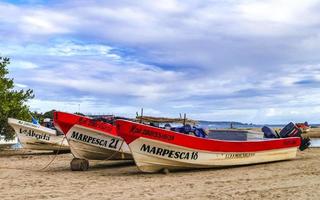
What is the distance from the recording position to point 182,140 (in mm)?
12375

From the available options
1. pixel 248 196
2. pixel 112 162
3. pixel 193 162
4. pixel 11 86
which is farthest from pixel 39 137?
pixel 248 196

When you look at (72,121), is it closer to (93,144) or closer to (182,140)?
(93,144)

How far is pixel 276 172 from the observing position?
12.6m

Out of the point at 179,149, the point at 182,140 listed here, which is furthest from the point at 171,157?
the point at 182,140

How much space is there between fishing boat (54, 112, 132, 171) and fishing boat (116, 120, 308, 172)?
2.23 meters

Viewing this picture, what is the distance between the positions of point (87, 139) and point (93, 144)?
261 millimetres

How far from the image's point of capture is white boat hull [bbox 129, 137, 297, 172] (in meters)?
12.1

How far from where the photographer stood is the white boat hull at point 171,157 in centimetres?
1205

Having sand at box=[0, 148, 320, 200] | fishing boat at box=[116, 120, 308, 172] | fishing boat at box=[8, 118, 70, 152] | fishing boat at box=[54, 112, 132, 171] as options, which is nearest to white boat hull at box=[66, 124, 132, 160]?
fishing boat at box=[54, 112, 132, 171]

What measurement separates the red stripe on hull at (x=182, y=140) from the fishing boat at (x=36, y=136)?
26.6 ft

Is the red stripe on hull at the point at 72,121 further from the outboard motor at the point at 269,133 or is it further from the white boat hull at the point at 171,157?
the outboard motor at the point at 269,133

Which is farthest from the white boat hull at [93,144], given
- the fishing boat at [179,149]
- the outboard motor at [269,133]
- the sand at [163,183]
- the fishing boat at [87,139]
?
the outboard motor at [269,133]

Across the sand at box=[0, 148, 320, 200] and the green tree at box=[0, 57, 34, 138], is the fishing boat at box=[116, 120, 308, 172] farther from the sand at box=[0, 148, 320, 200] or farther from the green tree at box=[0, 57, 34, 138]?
the green tree at box=[0, 57, 34, 138]

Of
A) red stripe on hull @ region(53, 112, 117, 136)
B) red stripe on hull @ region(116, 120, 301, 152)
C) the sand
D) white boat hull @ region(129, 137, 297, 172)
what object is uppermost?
red stripe on hull @ region(53, 112, 117, 136)
